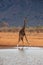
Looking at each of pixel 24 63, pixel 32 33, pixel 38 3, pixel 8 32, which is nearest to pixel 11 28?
pixel 8 32

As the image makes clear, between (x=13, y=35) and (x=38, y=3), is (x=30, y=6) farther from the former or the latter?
(x=13, y=35)

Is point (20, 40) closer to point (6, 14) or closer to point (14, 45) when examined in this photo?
point (14, 45)

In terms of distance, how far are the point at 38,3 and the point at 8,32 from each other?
2.61 ft

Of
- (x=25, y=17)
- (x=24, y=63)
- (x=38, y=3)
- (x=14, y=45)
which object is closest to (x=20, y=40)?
(x=14, y=45)

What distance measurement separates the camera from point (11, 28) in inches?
177

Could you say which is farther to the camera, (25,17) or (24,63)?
(25,17)

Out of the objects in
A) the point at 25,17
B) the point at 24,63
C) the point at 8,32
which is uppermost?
the point at 25,17

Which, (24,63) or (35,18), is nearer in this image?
(24,63)

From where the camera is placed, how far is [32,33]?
4488mm

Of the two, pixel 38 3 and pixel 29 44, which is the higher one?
pixel 38 3

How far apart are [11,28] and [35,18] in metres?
0.49

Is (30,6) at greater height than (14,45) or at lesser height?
→ greater

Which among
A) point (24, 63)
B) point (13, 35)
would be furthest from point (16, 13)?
point (24, 63)

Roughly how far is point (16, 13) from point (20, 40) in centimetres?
54
